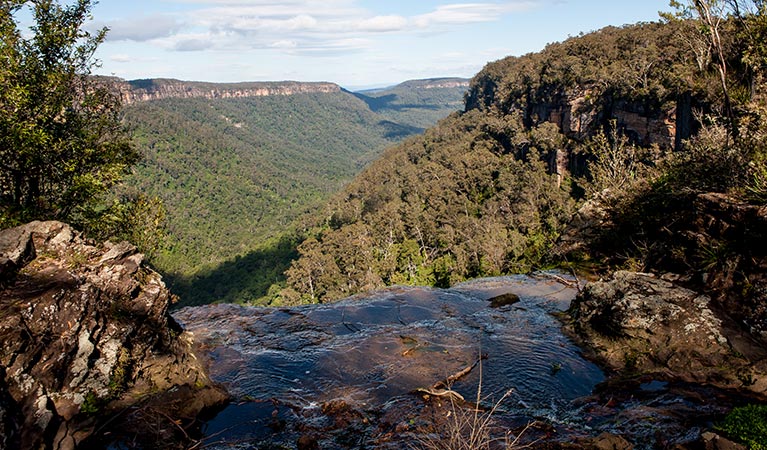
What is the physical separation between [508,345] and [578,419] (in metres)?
3.96

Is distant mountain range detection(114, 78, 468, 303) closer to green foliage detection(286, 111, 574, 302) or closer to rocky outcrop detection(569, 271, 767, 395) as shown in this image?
green foliage detection(286, 111, 574, 302)

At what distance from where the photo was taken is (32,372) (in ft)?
24.3

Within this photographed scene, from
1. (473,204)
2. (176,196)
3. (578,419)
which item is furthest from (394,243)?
(176,196)

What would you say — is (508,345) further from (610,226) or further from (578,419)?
(610,226)

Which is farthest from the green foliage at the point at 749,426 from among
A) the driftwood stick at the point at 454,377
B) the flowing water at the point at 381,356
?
the driftwood stick at the point at 454,377

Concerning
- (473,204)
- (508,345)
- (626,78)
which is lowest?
(473,204)

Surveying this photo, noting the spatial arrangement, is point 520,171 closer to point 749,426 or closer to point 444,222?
point 444,222

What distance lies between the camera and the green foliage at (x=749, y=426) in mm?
6052

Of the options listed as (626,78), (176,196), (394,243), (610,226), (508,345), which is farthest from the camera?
(176,196)

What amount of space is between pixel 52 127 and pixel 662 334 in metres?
16.1

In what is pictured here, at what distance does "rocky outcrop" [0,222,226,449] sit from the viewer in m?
7.14

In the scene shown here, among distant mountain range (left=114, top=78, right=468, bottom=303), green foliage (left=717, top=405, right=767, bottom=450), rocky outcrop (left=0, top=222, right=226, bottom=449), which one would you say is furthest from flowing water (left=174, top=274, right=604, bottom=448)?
distant mountain range (left=114, top=78, right=468, bottom=303)

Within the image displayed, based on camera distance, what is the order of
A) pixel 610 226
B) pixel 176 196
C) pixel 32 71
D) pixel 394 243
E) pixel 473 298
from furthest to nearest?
pixel 176 196
pixel 394 243
pixel 610 226
pixel 473 298
pixel 32 71

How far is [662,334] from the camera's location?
10.4 metres
